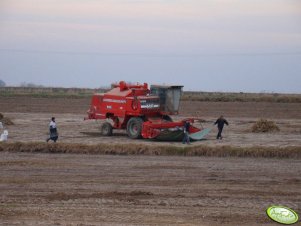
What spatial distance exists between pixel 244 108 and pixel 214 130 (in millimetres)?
21298

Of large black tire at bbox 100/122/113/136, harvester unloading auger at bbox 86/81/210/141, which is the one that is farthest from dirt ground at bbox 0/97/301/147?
harvester unloading auger at bbox 86/81/210/141

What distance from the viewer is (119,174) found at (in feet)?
65.1

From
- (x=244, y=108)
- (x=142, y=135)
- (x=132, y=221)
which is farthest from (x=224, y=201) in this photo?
(x=244, y=108)

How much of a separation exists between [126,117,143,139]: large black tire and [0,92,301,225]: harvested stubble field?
0.37 metres

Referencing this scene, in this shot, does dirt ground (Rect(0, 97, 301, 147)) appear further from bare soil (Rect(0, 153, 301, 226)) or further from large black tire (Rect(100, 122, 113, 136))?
bare soil (Rect(0, 153, 301, 226))

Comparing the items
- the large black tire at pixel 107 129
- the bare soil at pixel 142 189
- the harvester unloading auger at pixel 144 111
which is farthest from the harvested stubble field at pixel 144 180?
the harvester unloading auger at pixel 144 111

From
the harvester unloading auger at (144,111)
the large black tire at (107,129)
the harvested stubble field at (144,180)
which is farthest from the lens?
the large black tire at (107,129)

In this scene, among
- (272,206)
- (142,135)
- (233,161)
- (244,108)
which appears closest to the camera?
(272,206)

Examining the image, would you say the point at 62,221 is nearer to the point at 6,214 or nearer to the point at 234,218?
the point at 6,214

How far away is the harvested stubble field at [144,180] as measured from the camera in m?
14.2

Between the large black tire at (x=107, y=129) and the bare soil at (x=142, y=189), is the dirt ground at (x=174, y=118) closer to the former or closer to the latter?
the large black tire at (x=107, y=129)

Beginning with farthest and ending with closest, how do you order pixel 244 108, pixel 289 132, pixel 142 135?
1. pixel 244 108
2. pixel 289 132
3. pixel 142 135

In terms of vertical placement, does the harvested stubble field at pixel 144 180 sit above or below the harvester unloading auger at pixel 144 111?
below

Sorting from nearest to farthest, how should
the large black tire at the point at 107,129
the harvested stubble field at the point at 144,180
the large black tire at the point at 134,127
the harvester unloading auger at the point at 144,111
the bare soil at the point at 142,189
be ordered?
the bare soil at the point at 142,189, the harvested stubble field at the point at 144,180, the harvester unloading auger at the point at 144,111, the large black tire at the point at 134,127, the large black tire at the point at 107,129
